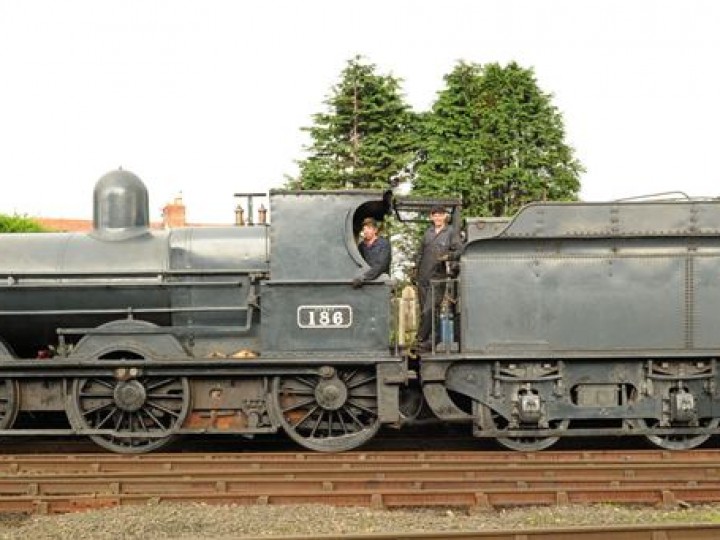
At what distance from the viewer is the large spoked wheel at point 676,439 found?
904 cm

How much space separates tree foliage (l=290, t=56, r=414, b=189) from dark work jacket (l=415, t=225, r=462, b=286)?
54.1ft

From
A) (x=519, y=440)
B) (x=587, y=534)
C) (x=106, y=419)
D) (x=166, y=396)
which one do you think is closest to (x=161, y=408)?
(x=166, y=396)

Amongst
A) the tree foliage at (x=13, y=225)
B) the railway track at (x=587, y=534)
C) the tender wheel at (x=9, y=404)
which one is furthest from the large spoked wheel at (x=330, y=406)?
the tree foliage at (x=13, y=225)

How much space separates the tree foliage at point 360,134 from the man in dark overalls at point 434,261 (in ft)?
54.2

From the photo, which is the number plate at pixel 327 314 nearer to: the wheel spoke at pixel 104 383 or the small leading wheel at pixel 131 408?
the small leading wheel at pixel 131 408

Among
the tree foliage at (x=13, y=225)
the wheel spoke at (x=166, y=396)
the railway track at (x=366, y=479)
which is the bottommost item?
the railway track at (x=366, y=479)

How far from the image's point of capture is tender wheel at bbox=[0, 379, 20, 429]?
9070 millimetres

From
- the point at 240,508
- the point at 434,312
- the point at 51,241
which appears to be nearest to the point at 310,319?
the point at 434,312

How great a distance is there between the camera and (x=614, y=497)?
709cm

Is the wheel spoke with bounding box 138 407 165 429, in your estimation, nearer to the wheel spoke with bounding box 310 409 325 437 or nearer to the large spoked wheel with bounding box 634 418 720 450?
the wheel spoke with bounding box 310 409 325 437

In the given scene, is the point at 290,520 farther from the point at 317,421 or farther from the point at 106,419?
the point at 106,419

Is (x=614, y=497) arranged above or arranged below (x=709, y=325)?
below

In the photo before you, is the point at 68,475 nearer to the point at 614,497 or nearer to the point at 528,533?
the point at 528,533

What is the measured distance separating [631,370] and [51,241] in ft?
22.6
